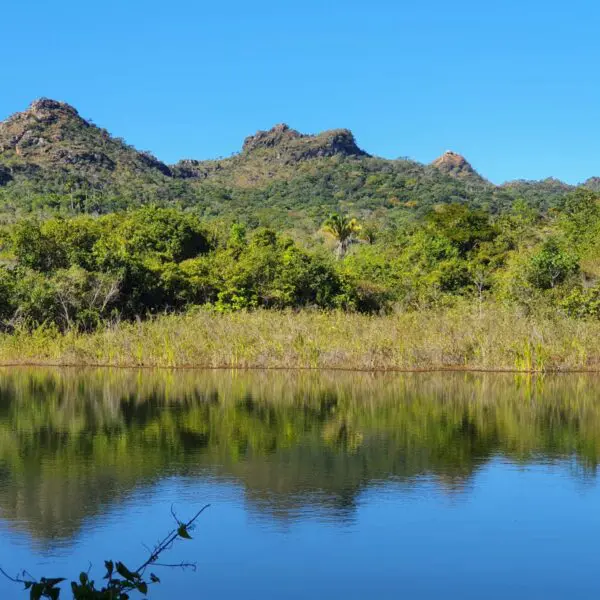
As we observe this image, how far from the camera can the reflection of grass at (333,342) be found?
79.3 feet

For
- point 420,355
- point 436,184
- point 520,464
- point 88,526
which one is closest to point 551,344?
point 420,355

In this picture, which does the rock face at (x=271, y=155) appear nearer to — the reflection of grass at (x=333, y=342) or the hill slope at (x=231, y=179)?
the hill slope at (x=231, y=179)

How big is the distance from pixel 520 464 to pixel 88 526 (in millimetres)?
6196

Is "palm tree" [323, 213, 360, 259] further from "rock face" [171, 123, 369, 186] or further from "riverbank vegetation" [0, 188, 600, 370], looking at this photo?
"rock face" [171, 123, 369, 186]

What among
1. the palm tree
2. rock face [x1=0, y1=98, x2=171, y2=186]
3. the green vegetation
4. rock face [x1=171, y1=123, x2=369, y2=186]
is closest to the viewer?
the green vegetation

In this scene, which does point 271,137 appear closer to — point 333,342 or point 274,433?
point 333,342

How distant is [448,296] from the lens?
33969 millimetres

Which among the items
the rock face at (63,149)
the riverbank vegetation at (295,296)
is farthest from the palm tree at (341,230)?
the rock face at (63,149)

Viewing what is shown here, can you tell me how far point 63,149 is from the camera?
262ft

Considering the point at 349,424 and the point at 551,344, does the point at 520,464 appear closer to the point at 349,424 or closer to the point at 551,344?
the point at 349,424

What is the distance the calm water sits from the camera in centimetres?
746

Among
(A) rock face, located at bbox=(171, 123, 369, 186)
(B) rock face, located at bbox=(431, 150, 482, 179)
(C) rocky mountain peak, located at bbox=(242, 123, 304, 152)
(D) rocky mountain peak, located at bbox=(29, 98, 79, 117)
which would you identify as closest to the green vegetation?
(D) rocky mountain peak, located at bbox=(29, 98, 79, 117)

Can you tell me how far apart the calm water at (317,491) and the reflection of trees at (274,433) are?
0.05 m

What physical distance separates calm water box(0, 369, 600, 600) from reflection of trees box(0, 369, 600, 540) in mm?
48
